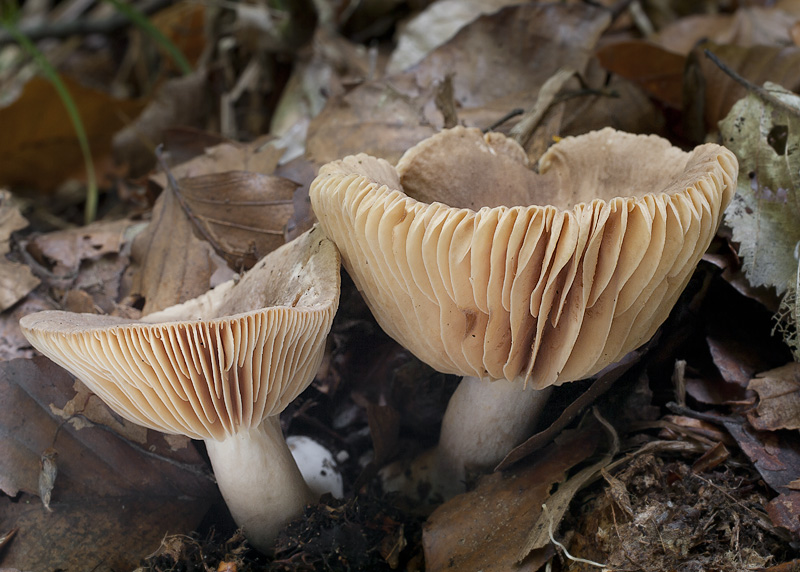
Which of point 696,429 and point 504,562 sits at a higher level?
point 696,429

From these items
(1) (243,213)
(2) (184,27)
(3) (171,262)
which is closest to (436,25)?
(1) (243,213)

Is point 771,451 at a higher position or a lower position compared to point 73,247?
lower

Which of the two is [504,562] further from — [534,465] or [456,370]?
[456,370]

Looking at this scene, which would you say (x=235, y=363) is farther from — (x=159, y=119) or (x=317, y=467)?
(x=159, y=119)

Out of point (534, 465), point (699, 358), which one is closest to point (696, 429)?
point (699, 358)

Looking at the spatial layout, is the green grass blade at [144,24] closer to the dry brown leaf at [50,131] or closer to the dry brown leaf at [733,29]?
the dry brown leaf at [50,131]
